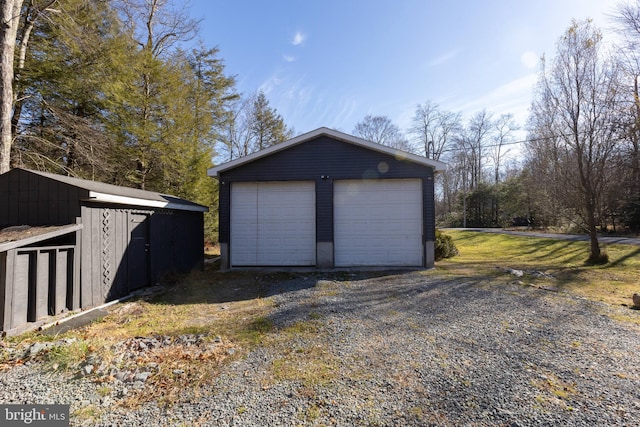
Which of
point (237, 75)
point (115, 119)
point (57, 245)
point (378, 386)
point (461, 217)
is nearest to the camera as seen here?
point (378, 386)

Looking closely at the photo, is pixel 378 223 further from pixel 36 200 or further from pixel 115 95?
pixel 115 95

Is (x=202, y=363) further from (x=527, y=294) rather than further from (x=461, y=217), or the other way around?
(x=461, y=217)

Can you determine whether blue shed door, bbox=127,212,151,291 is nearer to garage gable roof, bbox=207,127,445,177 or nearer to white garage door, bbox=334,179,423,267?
garage gable roof, bbox=207,127,445,177

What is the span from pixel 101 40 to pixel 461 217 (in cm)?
3022

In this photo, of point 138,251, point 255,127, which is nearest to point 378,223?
point 138,251

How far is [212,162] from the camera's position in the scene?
14.5 m

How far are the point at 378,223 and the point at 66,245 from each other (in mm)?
6866

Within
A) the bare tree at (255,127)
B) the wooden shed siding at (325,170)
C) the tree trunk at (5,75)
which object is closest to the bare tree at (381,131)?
the bare tree at (255,127)

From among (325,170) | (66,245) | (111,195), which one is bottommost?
(66,245)

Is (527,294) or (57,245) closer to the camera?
(57,245)

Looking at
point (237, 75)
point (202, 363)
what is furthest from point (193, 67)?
point (202, 363)

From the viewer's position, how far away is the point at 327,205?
28.1 feet

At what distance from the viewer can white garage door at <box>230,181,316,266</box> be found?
877 centimetres

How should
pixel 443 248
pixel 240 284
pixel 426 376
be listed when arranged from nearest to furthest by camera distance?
pixel 426 376 < pixel 240 284 < pixel 443 248
